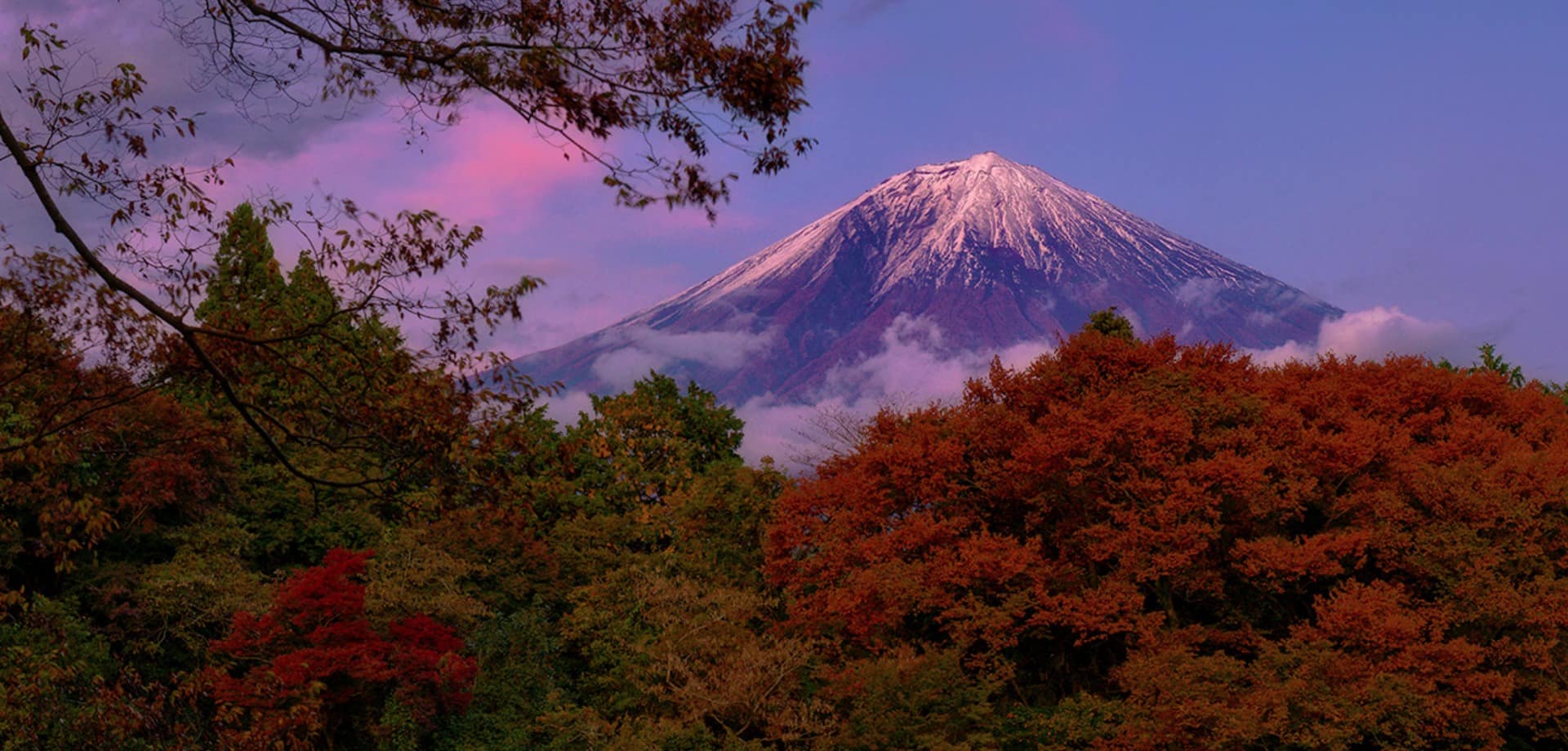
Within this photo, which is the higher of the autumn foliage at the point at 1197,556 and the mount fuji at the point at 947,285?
the mount fuji at the point at 947,285

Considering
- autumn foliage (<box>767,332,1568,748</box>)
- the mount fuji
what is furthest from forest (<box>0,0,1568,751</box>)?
the mount fuji

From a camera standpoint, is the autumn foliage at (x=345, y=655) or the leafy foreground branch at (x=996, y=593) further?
the autumn foliage at (x=345, y=655)

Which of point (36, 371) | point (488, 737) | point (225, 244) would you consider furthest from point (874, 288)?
point (36, 371)

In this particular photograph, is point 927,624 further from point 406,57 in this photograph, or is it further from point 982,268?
point 982,268

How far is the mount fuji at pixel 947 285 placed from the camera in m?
174

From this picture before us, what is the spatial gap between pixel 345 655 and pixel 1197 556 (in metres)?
15.6

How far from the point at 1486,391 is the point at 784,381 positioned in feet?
517

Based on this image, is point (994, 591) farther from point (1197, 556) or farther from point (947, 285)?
point (947, 285)

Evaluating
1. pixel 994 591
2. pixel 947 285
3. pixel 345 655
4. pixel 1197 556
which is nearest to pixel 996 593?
pixel 994 591

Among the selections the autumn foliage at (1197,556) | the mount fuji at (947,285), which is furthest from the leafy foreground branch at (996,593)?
the mount fuji at (947,285)

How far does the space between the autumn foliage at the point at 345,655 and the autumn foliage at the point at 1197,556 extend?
21.7 ft

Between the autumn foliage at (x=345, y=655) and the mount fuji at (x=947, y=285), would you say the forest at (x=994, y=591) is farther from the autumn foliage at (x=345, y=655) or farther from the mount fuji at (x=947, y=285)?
the mount fuji at (x=947, y=285)

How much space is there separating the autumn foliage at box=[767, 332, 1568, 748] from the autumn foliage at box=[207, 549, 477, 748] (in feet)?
21.7

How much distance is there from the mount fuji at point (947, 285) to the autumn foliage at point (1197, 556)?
142 meters
